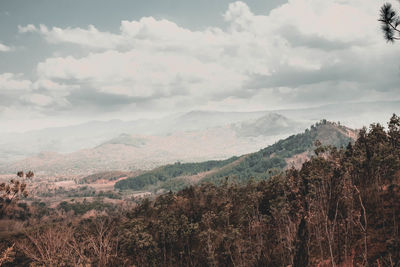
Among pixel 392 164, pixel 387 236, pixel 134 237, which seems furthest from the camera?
pixel 392 164

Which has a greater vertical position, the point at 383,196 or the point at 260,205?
the point at 383,196

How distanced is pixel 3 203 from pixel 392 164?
4534 cm

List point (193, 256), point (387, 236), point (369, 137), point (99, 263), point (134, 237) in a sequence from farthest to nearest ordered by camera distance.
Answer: point (369, 137) < point (193, 256) < point (134, 237) < point (387, 236) < point (99, 263)

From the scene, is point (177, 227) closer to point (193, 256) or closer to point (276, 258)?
point (193, 256)

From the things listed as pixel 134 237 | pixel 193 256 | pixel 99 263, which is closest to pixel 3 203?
pixel 99 263

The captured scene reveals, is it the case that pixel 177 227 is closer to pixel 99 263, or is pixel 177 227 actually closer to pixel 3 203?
pixel 99 263

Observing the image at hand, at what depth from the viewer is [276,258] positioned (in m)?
26.7

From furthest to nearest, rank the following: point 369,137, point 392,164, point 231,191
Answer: point 231,191 < point 369,137 < point 392,164

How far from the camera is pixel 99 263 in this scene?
2388 cm

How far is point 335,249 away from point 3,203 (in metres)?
29.3

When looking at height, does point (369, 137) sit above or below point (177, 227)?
above

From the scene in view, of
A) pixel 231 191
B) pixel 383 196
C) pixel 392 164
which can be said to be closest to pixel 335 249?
pixel 383 196

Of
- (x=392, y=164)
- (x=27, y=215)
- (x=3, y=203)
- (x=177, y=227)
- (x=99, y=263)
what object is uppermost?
(x=3, y=203)

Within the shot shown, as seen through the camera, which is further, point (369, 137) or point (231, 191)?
point (231, 191)
